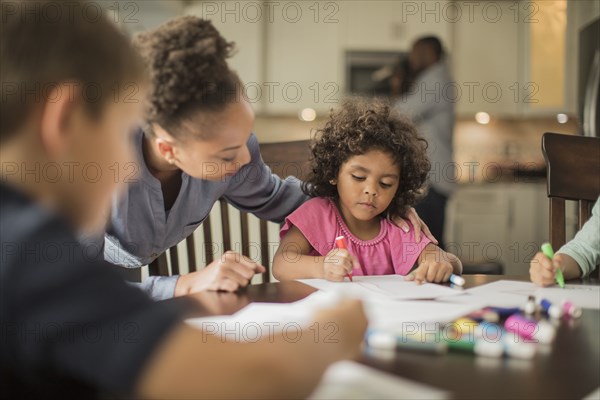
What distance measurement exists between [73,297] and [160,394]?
76 mm

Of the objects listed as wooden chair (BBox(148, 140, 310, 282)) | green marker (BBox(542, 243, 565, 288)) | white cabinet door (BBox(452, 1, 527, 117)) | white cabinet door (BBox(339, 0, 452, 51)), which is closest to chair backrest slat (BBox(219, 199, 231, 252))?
wooden chair (BBox(148, 140, 310, 282))

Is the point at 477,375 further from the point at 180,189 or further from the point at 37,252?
the point at 180,189

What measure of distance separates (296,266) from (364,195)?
0.25 metres

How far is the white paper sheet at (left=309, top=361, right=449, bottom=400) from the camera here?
1.62 ft

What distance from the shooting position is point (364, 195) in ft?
4.57

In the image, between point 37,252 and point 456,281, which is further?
point 456,281

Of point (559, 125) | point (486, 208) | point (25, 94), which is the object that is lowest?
point (486, 208)

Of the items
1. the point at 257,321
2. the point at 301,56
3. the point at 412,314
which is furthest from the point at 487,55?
the point at 257,321

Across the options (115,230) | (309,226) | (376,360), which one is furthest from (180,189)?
(376,360)

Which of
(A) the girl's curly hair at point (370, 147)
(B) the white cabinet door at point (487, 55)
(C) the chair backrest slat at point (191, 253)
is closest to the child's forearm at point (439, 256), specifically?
(A) the girl's curly hair at point (370, 147)

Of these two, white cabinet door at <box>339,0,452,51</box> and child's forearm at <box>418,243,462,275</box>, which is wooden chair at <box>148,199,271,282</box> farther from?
white cabinet door at <box>339,0,452,51</box>

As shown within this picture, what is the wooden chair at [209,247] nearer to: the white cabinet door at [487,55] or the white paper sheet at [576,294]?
the white paper sheet at [576,294]

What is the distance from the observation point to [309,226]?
4.59ft

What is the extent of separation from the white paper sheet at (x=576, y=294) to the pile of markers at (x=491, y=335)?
0.26ft
